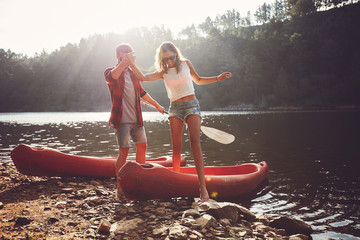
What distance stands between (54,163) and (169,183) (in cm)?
276

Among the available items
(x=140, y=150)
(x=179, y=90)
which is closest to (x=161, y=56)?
(x=179, y=90)

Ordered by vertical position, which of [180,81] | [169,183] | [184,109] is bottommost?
[169,183]

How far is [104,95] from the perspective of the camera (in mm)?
97375

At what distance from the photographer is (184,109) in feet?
13.0

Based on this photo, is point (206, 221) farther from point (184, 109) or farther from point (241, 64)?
point (241, 64)

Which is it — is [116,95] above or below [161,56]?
below

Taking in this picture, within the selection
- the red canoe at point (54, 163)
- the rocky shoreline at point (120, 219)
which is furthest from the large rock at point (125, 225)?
the red canoe at point (54, 163)

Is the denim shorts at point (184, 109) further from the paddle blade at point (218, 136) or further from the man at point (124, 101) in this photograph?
the paddle blade at point (218, 136)

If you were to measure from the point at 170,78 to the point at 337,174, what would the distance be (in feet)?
19.1

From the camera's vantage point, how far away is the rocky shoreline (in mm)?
2955

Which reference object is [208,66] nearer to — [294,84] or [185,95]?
[294,84]

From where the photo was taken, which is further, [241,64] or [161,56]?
[241,64]

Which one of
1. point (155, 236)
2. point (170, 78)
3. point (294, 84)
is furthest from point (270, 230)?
point (294, 84)

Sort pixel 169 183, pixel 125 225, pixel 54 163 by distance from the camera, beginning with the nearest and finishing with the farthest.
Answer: pixel 125 225
pixel 169 183
pixel 54 163
